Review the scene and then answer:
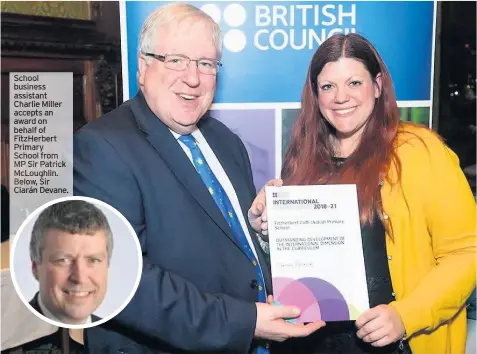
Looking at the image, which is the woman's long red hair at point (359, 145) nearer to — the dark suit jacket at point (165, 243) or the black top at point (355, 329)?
the black top at point (355, 329)

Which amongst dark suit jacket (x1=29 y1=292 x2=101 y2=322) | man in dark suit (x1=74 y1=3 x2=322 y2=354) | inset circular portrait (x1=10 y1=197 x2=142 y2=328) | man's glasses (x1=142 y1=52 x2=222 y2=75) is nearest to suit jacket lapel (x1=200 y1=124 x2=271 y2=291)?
man in dark suit (x1=74 y1=3 x2=322 y2=354)

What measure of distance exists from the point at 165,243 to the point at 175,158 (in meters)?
0.18

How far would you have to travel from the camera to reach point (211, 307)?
42.9 inches

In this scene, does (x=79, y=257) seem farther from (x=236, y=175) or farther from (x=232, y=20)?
(x=232, y=20)

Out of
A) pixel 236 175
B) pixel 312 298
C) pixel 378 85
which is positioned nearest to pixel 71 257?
pixel 236 175

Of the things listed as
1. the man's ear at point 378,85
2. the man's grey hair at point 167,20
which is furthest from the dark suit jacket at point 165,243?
the man's ear at point 378,85

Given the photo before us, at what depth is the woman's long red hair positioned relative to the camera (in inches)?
45.3

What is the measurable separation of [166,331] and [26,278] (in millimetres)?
317

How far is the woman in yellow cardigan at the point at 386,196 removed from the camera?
1.14m

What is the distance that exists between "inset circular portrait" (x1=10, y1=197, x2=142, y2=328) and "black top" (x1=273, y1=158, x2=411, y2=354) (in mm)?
421

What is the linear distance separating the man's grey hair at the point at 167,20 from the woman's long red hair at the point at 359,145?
24 cm

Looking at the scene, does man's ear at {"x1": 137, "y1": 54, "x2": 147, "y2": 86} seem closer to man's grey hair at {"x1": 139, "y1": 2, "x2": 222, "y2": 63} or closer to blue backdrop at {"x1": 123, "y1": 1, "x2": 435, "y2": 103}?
man's grey hair at {"x1": 139, "y1": 2, "x2": 222, "y2": 63}

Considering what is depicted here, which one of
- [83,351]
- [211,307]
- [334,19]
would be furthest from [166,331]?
[334,19]

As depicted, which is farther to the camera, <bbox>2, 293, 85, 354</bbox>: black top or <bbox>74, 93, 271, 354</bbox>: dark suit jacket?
<bbox>2, 293, 85, 354</bbox>: black top
